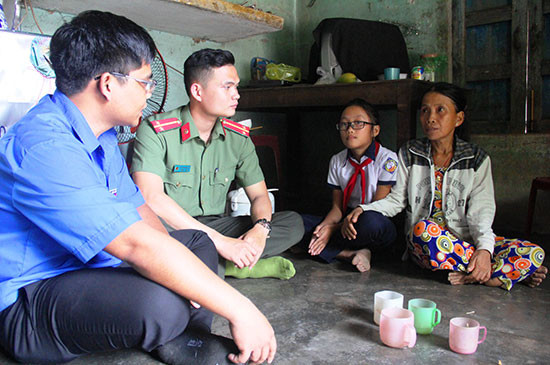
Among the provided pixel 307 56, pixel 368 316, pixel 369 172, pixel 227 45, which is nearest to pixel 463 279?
pixel 368 316

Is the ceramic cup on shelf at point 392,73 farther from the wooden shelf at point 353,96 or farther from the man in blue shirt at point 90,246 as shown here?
the man in blue shirt at point 90,246

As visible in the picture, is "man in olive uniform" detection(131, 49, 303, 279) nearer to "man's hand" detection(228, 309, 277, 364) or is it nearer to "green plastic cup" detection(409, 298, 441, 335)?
"green plastic cup" detection(409, 298, 441, 335)

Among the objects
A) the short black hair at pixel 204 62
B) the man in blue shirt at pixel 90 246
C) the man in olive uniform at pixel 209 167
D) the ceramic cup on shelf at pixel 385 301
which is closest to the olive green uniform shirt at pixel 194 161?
the man in olive uniform at pixel 209 167

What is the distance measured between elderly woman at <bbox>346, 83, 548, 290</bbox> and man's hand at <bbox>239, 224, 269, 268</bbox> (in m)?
0.51

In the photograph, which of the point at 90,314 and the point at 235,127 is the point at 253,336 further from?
the point at 235,127

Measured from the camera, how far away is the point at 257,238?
215 cm

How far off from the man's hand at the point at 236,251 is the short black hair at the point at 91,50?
93 cm

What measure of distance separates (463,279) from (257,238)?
977mm

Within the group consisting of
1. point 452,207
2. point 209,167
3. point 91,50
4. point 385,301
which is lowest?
point 385,301

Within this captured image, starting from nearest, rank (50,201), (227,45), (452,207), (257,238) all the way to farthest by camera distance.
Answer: (50,201) → (257,238) → (452,207) → (227,45)

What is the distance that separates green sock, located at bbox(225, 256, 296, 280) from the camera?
7.57ft

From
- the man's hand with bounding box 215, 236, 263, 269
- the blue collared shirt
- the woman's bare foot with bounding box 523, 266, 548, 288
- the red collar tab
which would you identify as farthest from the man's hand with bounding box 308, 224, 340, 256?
the blue collared shirt

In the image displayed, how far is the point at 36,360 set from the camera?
1338mm

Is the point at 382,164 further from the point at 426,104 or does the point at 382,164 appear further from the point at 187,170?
the point at 187,170
